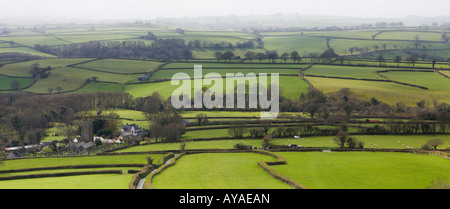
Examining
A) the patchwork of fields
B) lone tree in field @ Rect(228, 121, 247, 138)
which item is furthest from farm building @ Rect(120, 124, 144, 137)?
lone tree in field @ Rect(228, 121, 247, 138)

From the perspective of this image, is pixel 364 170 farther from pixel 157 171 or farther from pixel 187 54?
pixel 187 54

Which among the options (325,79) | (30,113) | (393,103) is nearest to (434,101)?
(393,103)

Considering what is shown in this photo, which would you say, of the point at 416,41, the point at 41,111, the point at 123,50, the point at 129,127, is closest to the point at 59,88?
the point at 41,111

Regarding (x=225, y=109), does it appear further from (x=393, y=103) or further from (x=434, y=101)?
→ (x=434, y=101)

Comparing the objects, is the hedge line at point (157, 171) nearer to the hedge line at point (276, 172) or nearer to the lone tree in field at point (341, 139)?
the hedge line at point (276, 172)

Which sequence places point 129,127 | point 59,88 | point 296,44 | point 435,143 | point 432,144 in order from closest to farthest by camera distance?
1. point 435,143
2. point 432,144
3. point 129,127
4. point 59,88
5. point 296,44

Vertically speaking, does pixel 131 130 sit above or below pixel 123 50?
below

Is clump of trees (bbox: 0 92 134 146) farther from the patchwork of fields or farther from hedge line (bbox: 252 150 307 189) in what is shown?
hedge line (bbox: 252 150 307 189)
